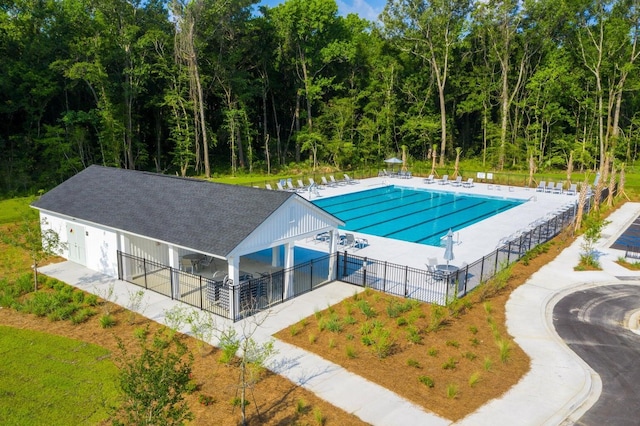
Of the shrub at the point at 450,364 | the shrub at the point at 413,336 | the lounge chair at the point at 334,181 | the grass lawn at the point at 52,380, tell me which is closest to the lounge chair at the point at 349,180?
the lounge chair at the point at 334,181

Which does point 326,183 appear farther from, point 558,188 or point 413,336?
point 413,336

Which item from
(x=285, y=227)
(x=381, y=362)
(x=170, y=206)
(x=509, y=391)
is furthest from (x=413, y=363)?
(x=170, y=206)

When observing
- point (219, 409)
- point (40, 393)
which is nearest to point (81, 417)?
point (40, 393)

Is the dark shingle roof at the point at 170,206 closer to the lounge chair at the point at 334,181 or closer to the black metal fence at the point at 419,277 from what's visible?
the black metal fence at the point at 419,277

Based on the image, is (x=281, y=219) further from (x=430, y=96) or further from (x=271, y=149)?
(x=430, y=96)

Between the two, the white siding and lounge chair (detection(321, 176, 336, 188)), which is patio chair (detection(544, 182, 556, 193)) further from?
the white siding

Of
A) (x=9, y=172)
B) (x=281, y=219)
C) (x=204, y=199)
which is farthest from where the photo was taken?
(x=9, y=172)
